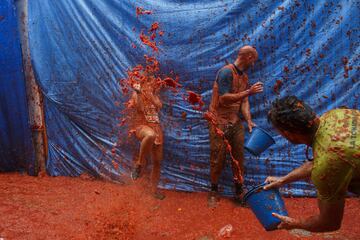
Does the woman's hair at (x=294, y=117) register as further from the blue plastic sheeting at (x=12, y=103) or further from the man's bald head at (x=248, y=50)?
the blue plastic sheeting at (x=12, y=103)

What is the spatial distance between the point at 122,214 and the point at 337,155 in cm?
282

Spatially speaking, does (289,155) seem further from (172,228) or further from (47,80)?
(47,80)

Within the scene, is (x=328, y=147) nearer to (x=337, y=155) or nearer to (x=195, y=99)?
(x=337, y=155)

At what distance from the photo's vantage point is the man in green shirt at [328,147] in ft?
6.04

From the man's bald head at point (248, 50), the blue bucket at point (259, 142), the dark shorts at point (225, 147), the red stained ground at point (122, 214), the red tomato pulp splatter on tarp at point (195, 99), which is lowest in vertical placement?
the red stained ground at point (122, 214)

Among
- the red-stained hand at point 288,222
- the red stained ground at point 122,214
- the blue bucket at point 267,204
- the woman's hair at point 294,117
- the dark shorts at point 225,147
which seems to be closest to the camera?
the woman's hair at point 294,117

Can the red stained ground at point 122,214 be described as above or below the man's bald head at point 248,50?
below

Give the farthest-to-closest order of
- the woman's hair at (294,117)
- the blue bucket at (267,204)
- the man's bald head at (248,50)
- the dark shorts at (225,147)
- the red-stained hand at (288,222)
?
the dark shorts at (225,147)
the man's bald head at (248,50)
the blue bucket at (267,204)
the red-stained hand at (288,222)
the woman's hair at (294,117)

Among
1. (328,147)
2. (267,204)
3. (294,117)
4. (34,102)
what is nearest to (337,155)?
(328,147)

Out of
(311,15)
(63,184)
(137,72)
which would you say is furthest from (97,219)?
(311,15)

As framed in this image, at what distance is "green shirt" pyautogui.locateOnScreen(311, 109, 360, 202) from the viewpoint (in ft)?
6.00

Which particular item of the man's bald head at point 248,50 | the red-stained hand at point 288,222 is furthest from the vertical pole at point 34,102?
the red-stained hand at point 288,222

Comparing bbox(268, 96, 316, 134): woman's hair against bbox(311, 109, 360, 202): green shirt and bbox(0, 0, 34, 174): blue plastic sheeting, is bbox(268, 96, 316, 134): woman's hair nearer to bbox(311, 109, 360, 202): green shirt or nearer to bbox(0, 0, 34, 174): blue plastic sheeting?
bbox(311, 109, 360, 202): green shirt

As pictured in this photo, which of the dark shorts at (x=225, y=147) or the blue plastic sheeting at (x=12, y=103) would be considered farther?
the blue plastic sheeting at (x=12, y=103)
